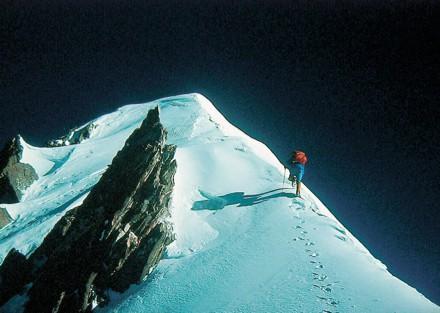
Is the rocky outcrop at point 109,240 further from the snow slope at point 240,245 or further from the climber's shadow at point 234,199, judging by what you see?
the climber's shadow at point 234,199

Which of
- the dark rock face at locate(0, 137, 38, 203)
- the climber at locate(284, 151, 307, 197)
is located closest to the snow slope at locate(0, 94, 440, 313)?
the dark rock face at locate(0, 137, 38, 203)

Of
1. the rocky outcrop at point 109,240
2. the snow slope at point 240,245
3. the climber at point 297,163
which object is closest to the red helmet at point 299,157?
the climber at point 297,163

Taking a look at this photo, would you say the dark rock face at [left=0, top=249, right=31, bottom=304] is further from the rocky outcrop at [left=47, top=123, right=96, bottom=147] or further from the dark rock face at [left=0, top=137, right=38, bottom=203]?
the rocky outcrop at [left=47, top=123, right=96, bottom=147]

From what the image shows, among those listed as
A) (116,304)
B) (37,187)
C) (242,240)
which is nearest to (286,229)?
(242,240)

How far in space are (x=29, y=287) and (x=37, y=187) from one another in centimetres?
1803

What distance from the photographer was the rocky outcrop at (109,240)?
52.8ft

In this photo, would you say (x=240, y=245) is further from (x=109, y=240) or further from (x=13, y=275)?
(x=13, y=275)

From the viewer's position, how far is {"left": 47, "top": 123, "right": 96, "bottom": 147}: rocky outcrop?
1692 inches

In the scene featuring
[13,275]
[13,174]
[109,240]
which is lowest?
[13,174]

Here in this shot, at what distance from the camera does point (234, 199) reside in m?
21.5

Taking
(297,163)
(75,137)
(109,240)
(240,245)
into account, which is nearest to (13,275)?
(109,240)

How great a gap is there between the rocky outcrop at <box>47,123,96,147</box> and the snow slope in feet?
38.9

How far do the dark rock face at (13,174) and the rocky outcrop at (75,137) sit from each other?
21.3 ft

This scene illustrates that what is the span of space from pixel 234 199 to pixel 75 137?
99.3ft
